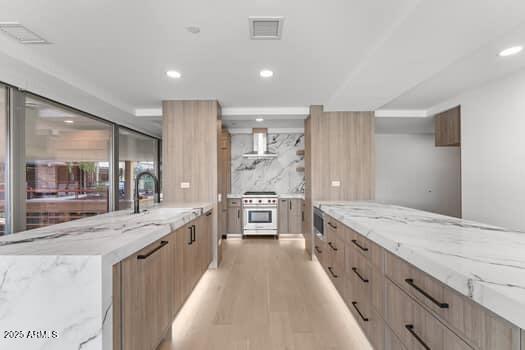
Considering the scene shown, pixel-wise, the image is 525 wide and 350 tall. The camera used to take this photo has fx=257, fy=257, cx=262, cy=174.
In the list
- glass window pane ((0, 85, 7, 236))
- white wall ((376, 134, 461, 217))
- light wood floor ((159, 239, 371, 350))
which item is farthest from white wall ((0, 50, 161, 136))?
white wall ((376, 134, 461, 217))

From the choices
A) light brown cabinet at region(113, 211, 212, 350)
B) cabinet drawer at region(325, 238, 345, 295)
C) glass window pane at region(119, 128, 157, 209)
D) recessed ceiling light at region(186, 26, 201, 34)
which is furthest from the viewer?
glass window pane at region(119, 128, 157, 209)

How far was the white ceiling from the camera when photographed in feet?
5.34

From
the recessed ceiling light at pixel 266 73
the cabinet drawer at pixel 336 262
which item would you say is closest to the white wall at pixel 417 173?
the cabinet drawer at pixel 336 262

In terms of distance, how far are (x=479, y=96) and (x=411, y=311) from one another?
3.45 meters

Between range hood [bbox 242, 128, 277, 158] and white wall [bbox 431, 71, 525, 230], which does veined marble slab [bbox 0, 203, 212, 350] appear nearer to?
white wall [bbox 431, 71, 525, 230]

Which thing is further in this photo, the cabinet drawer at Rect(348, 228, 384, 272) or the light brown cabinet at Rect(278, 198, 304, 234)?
the light brown cabinet at Rect(278, 198, 304, 234)

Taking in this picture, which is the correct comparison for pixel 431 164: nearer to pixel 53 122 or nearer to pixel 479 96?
pixel 479 96

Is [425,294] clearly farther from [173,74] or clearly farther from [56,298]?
[173,74]

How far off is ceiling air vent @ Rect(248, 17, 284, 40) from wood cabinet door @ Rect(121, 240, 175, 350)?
63.7 inches

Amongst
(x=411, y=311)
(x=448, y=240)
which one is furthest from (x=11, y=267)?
(x=448, y=240)

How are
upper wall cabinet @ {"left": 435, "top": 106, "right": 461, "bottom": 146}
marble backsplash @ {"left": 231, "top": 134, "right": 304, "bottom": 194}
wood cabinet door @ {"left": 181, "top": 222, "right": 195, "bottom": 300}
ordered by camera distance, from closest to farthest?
1. wood cabinet door @ {"left": 181, "top": 222, "right": 195, "bottom": 300}
2. upper wall cabinet @ {"left": 435, "top": 106, "right": 461, "bottom": 146}
3. marble backsplash @ {"left": 231, "top": 134, "right": 304, "bottom": 194}

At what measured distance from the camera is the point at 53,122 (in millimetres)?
3072

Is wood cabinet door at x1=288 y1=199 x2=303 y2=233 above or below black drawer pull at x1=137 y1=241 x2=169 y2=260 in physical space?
below

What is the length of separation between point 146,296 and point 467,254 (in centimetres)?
152
